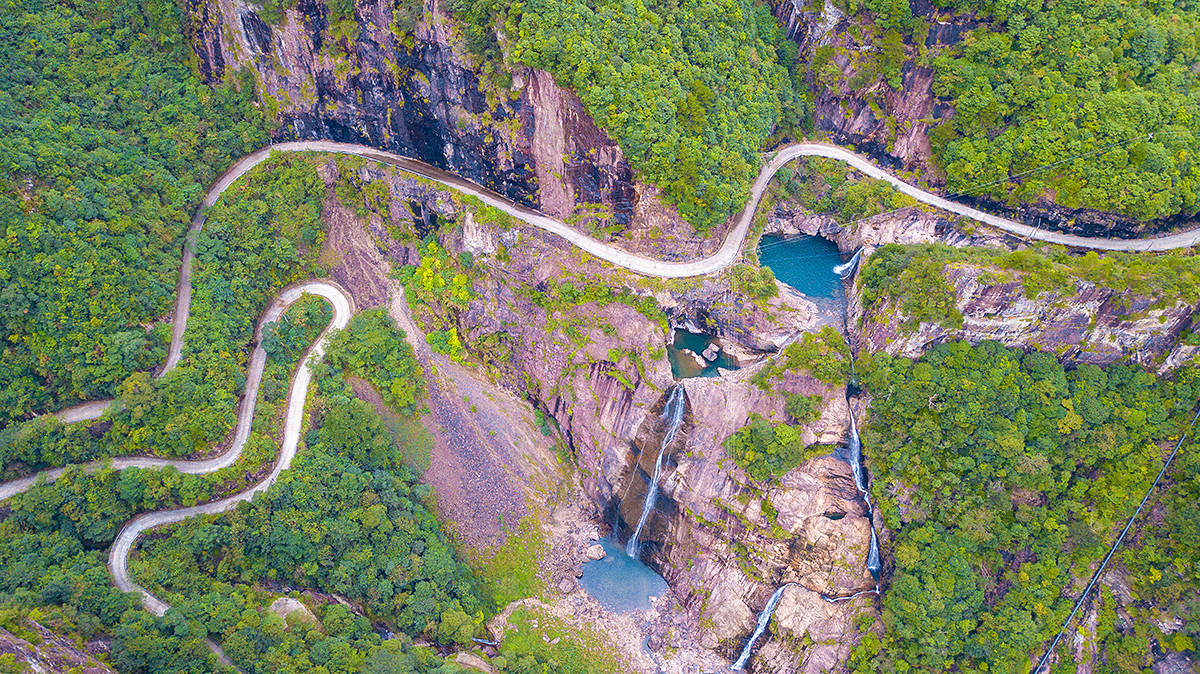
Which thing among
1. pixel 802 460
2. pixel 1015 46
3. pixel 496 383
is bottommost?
pixel 496 383

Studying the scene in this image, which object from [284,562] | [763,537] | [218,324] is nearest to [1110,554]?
[763,537]

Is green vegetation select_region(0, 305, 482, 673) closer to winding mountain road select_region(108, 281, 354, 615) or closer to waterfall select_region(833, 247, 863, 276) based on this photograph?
winding mountain road select_region(108, 281, 354, 615)

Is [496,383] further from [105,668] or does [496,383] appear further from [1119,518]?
[1119,518]

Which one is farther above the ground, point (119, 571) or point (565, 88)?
point (565, 88)

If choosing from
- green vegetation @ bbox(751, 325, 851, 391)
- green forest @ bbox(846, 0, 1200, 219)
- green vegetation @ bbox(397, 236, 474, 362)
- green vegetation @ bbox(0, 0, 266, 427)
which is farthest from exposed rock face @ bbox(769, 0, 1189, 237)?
green vegetation @ bbox(0, 0, 266, 427)

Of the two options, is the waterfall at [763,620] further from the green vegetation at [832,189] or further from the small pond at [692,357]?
the green vegetation at [832,189]

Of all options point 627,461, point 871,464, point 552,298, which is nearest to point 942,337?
point 871,464

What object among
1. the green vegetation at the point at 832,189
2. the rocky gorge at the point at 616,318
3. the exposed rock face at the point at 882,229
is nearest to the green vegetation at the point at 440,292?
the rocky gorge at the point at 616,318
